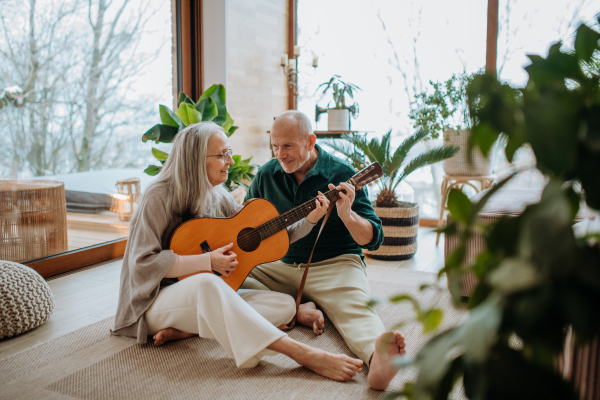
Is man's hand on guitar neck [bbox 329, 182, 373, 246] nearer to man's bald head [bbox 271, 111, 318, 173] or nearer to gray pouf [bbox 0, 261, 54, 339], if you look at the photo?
man's bald head [bbox 271, 111, 318, 173]

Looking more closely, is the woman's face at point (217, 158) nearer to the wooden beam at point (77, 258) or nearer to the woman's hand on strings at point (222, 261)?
the woman's hand on strings at point (222, 261)

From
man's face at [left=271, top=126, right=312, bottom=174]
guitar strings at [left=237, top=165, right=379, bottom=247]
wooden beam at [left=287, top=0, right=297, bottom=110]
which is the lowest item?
guitar strings at [left=237, top=165, right=379, bottom=247]

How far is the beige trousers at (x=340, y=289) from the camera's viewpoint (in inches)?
68.3

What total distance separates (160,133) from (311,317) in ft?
6.19

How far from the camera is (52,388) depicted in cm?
157

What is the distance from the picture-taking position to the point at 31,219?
2.80 meters

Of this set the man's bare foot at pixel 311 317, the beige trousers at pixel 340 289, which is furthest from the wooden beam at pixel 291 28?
the man's bare foot at pixel 311 317

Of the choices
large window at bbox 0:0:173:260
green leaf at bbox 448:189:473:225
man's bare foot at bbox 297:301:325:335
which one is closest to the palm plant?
man's bare foot at bbox 297:301:325:335

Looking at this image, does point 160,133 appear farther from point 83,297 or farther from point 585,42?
point 585,42

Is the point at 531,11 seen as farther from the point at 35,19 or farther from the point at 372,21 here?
the point at 35,19

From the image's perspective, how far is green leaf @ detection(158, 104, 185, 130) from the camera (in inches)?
127

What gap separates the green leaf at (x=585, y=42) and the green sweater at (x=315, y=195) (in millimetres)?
1706

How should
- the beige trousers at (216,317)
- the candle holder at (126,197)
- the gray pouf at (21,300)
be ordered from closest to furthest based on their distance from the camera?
the beige trousers at (216,317) → the gray pouf at (21,300) → the candle holder at (126,197)

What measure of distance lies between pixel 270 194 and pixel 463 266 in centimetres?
187
